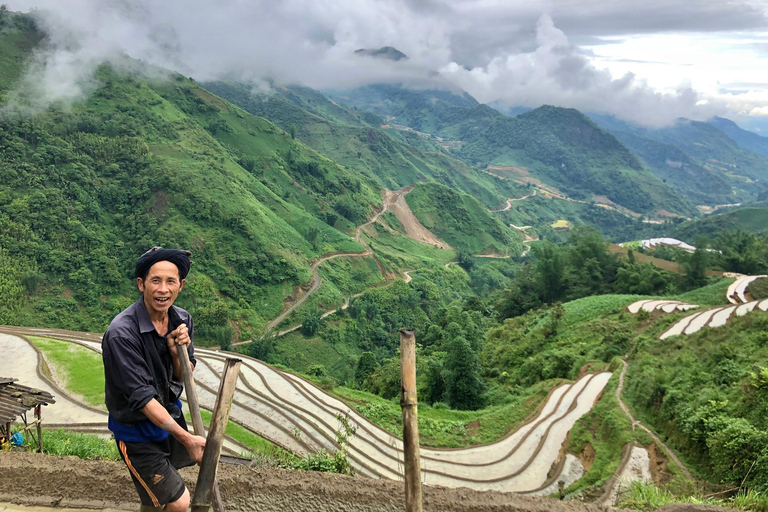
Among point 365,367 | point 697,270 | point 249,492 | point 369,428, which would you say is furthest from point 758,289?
point 249,492

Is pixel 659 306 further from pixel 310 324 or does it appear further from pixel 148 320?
pixel 148 320

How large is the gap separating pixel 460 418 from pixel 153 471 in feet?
49.4

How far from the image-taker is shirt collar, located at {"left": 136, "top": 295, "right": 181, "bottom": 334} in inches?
124

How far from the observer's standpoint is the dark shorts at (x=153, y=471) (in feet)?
10.5

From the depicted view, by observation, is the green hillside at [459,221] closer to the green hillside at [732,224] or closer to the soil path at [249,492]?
the green hillside at [732,224]

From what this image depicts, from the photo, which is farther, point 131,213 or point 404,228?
point 404,228

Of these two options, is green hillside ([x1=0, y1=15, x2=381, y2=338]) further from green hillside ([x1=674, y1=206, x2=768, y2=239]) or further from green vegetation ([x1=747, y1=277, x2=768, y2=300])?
green hillside ([x1=674, y1=206, x2=768, y2=239])

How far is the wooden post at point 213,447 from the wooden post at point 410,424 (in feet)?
4.49

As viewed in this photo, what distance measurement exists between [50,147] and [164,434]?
172 ft

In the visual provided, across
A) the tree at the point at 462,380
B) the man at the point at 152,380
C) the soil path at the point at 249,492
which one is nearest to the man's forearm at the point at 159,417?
the man at the point at 152,380

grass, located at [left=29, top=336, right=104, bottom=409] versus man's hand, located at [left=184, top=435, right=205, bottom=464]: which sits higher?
man's hand, located at [left=184, top=435, right=205, bottom=464]

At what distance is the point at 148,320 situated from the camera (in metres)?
3.21

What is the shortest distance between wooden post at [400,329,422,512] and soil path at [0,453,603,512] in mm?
2094

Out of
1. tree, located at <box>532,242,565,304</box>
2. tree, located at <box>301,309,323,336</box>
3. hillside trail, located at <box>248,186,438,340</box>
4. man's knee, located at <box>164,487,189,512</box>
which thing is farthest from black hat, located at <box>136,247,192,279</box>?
tree, located at <box>532,242,565,304</box>
